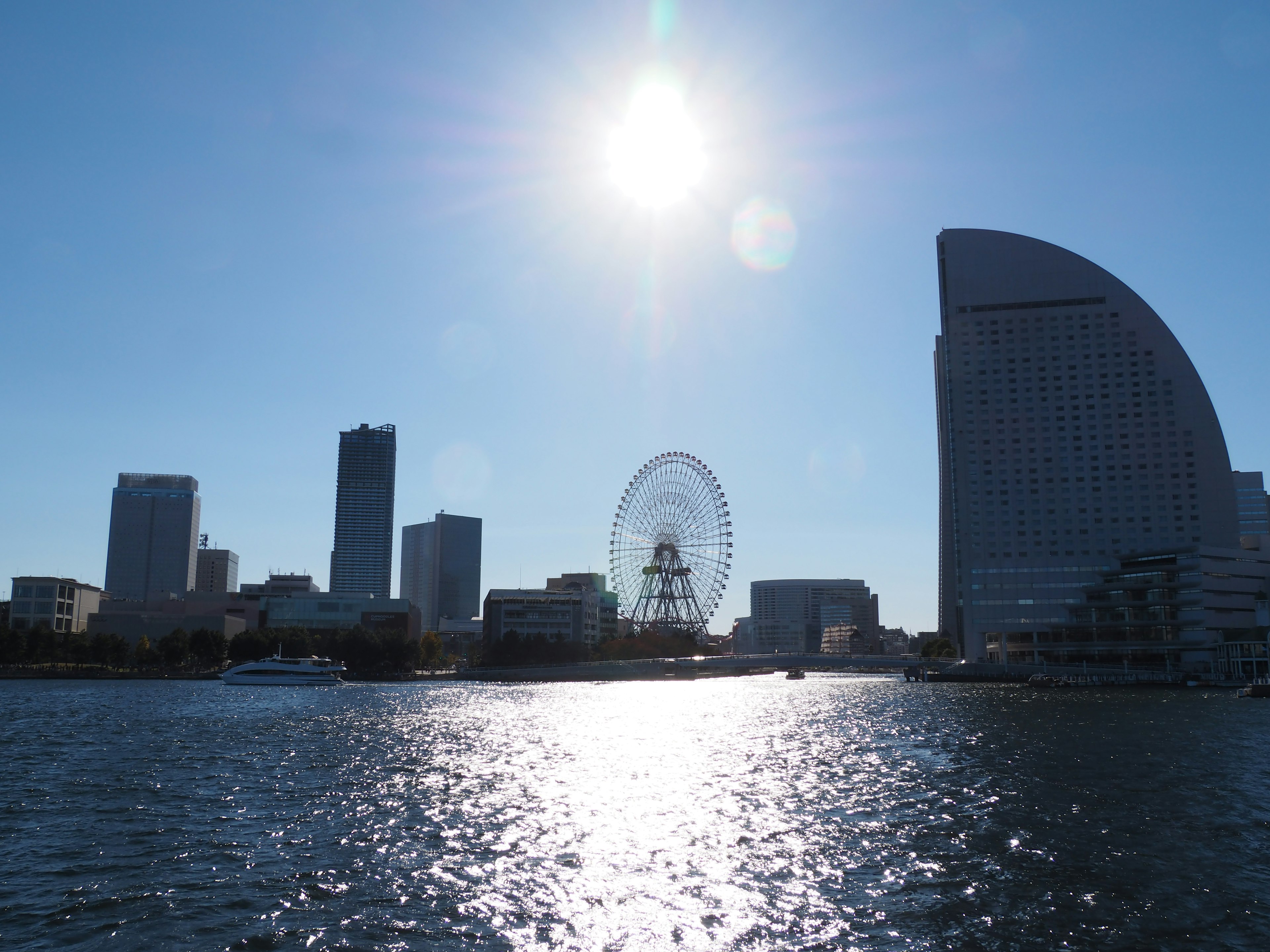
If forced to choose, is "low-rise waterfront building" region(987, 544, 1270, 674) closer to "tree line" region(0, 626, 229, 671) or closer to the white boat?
the white boat

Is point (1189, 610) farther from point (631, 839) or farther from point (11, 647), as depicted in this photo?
point (11, 647)

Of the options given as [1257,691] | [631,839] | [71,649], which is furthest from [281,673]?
[1257,691]

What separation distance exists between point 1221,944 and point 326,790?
40.3 metres

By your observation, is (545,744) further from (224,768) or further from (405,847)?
(405,847)

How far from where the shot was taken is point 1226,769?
58.2 metres

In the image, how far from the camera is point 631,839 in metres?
37.7

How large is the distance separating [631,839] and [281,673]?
150923mm

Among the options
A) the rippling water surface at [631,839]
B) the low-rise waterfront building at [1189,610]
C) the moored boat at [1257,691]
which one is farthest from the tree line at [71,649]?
the low-rise waterfront building at [1189,610]

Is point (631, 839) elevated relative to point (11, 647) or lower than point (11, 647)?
lower

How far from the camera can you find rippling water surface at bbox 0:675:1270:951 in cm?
2633

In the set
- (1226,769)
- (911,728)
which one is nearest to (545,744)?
(911,728)

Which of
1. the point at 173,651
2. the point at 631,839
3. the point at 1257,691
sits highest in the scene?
the point at 173,651

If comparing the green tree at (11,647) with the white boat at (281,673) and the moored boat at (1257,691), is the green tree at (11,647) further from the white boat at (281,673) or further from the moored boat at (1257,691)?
the moored boat at (1257,691)

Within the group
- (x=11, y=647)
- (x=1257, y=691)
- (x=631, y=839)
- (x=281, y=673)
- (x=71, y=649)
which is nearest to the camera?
(x=631, y=839)
